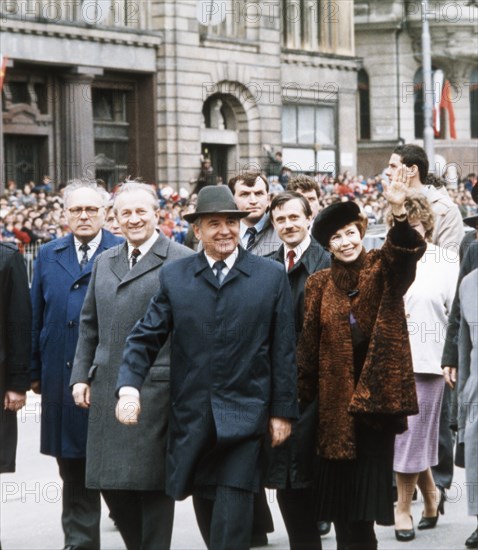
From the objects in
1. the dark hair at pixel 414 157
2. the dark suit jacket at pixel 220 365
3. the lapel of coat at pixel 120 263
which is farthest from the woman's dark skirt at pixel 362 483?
the dark hair at pixel 414 157

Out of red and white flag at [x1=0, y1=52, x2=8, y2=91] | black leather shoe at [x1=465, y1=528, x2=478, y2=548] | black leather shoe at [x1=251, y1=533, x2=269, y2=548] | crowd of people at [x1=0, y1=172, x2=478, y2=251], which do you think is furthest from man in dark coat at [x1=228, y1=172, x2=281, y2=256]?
red and white flag at [x1=0, y1=52, x2=8, y2=91]

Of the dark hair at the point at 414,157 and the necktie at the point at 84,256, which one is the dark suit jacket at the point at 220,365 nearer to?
the necktie at the point at 84,256

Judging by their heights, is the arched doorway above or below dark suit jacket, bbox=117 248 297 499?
above

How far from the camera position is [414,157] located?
10.1 m

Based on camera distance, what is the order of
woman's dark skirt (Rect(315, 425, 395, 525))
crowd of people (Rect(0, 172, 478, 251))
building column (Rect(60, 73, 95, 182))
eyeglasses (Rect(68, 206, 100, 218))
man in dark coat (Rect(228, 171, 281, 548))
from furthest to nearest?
1. building column (Rect(60, 73, 95, 182))
2. crowd of people (Rect(0, 172, 478, 251))
3. man in dark coat (Rect(228, 171, 281, 548))
4. eyeglasses (Rect(68, 206, 100, 218))
5. woman's dark skirt (Rect(315, 425, 395, 525))

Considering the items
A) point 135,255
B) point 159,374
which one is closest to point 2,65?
point 135,255

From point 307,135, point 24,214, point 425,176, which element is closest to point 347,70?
point 307,135

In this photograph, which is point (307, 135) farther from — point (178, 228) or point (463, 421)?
point (463, 421)

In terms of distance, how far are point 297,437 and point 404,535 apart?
2.01 meters

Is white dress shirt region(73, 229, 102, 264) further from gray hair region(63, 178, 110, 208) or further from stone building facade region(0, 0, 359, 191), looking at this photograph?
stone building facade region(0, 0, 359, 191)

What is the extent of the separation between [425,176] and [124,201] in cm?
281

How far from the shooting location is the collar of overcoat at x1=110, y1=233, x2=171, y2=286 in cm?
817

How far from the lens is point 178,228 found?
29.9 m

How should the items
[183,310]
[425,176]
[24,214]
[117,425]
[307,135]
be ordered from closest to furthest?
1. [183,310]
2. [117,425]
3. [425,176]
4. [24,214]
5. [307,135]
